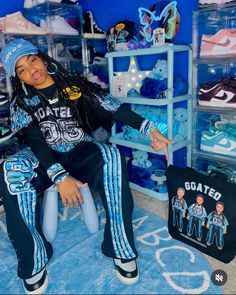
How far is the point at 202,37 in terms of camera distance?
187 cm

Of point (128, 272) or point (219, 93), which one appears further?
point (219, 93)

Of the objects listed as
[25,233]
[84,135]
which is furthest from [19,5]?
[25,233]

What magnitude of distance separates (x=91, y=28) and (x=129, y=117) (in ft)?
4.14

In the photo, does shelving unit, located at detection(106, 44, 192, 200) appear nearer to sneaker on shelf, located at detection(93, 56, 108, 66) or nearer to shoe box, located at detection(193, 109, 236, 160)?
shoe box, located at detection(193, 109, 236, 160)

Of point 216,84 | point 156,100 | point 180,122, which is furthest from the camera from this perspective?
point 180,122

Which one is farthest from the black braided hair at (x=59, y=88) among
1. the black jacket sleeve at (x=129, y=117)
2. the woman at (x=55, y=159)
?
the black jacket sleeve at (x=129, y=117)

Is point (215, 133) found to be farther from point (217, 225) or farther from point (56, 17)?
Answer: point (56, 17)

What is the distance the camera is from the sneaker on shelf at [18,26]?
2.02 m

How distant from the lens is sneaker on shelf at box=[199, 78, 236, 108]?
1778mm

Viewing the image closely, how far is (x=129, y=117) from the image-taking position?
1597 millimetres

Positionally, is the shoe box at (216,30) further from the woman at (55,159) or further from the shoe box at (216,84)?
the woman at (55,159)

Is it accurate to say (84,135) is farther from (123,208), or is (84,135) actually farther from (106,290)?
(106,290)

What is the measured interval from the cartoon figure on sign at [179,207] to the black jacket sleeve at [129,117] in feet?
1.41

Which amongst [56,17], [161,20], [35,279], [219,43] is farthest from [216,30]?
[35,279]
